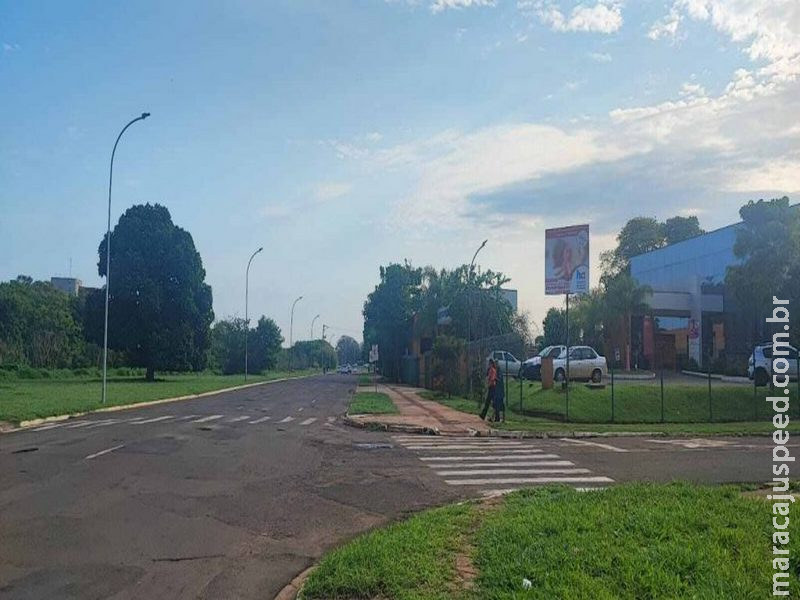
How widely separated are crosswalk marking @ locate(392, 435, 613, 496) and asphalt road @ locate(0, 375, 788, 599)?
56mm

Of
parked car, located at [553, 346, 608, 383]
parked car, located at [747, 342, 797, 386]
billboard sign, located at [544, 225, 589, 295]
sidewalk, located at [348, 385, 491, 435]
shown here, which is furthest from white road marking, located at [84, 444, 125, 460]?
parked car, located at [747, 342, 797, 386]

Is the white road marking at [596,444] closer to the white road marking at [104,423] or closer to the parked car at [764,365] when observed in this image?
the white road marking at [104,423]

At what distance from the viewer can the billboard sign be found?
27.2m

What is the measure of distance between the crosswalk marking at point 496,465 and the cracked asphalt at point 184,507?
56cm

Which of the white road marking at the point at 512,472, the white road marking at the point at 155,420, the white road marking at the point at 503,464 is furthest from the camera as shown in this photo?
the white road marking at the point at 155,420

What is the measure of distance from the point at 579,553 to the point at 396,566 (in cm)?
156

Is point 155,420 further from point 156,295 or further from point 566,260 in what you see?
point 156,295

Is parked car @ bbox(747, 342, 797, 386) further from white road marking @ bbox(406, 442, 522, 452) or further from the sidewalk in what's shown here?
white road marking @ bbox(406, 442, 522, 452)

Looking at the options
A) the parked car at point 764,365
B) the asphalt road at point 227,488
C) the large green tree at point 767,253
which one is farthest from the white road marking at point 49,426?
the large green tree at point 767,253

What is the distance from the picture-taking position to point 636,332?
173 feet

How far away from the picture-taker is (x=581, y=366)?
1321 inches

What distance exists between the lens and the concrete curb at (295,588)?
21.1 feet

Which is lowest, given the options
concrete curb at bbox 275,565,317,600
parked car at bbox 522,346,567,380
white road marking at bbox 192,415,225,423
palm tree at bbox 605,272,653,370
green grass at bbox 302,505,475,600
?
white road marking at bbox 192,415,225,423

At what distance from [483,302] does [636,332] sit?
1169cm
